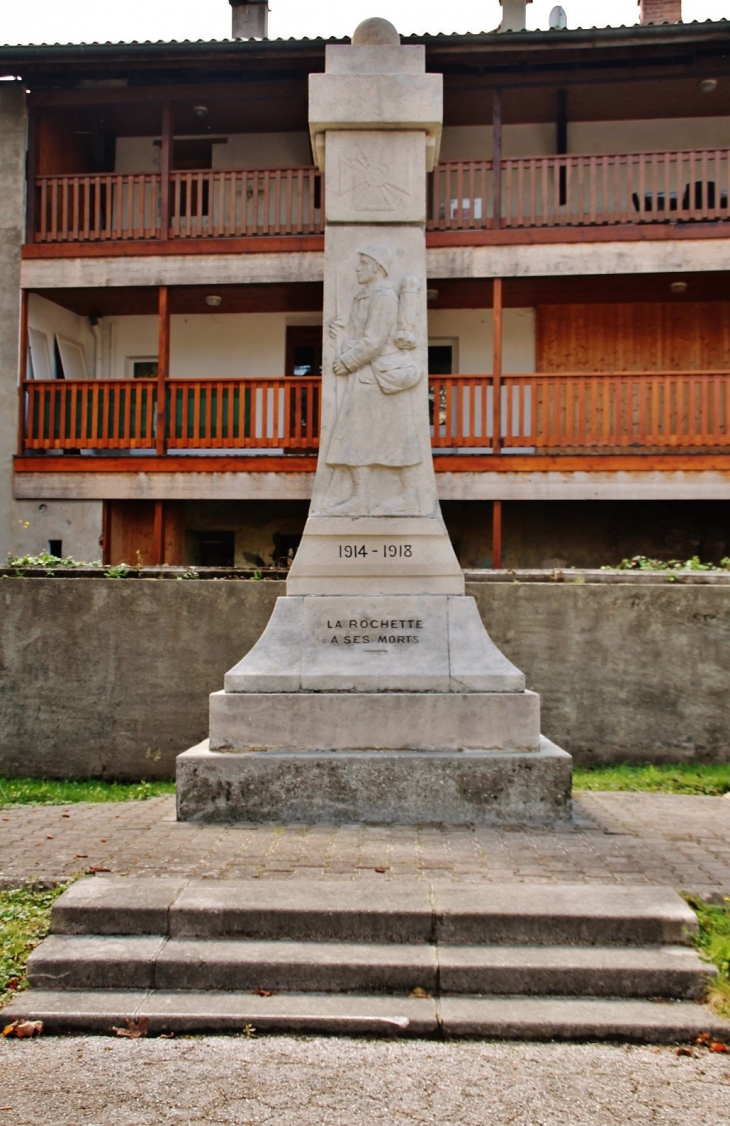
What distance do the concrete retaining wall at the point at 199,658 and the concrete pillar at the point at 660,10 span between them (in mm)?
12909

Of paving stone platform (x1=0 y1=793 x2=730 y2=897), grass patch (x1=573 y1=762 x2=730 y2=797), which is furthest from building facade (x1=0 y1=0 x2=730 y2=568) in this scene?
paving stone platform (x1=0 y1=793 x2=730 y2=897)

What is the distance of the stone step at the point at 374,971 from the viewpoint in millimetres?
3246

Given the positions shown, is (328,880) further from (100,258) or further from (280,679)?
(100,258)

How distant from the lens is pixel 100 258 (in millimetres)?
13406

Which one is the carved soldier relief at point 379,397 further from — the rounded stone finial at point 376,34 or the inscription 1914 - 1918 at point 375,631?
the rounded stone finial at point 376,34

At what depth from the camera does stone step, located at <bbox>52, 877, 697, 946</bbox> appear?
344cm

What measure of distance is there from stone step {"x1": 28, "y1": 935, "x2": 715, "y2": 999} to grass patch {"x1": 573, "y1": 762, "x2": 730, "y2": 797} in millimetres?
3048

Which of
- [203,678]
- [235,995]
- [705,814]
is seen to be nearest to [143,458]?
[203,678]

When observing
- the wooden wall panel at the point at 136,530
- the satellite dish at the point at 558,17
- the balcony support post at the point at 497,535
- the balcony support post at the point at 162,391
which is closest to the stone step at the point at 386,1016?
the balcony support post at the point at 497,535

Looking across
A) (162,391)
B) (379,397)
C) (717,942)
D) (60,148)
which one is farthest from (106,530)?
(717,942)

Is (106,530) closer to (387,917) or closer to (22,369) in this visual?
(22,369)

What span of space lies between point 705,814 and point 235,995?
11.0ft

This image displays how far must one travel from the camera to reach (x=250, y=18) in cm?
1628

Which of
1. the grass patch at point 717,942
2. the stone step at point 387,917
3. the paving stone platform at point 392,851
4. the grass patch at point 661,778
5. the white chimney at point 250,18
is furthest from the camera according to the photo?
the white chimney at point 250,18
